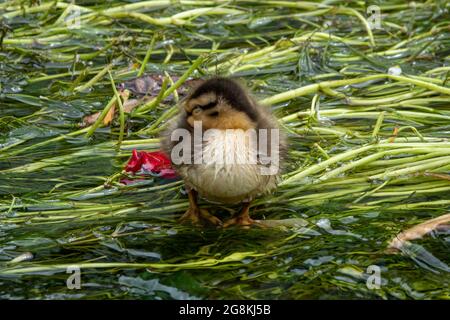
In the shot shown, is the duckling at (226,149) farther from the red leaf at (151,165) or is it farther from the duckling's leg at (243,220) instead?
the red leaf at (151,165)

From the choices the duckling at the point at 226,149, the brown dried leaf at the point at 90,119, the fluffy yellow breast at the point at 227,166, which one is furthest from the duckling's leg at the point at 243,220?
the brown dried leaf at the point at 90,119

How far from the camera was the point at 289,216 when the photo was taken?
4.19 meters

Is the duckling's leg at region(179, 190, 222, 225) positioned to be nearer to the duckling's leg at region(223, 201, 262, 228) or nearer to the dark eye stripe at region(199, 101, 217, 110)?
the duckling's leg at region(223, 201, 262, 228)

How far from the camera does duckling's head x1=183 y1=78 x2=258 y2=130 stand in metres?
3.99

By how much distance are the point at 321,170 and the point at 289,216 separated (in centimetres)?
39

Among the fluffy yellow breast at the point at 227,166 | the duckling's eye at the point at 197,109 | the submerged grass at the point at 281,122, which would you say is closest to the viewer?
the submerged grass at the point at 281,122

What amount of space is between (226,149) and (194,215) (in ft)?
1.40

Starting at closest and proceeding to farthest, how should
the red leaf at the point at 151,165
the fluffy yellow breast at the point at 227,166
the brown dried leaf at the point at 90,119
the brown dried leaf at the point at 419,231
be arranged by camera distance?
the brown dried leaf at the point at 419,231 < the fluffy yellow breast at the point at 227,166 < the red leaf at the point at 151,165 < the brown dried leaf at the point at 90,119

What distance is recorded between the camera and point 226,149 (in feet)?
12.8

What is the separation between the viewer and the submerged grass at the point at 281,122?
12.0 feet

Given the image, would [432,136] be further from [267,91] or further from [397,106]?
[267,91]

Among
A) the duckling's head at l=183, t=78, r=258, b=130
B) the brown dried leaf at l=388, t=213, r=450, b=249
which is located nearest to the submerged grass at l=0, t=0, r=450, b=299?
the brown dried leaf at l=388, t=213, r=450, b=249
